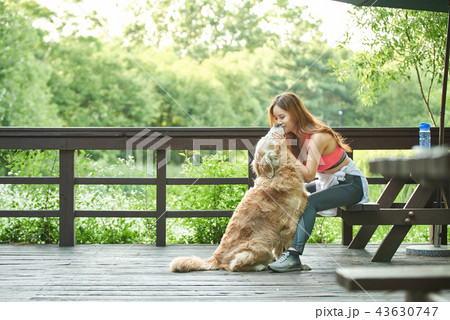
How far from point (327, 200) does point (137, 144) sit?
65.2 inches

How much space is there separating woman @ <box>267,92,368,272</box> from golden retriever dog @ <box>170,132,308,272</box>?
0.06m

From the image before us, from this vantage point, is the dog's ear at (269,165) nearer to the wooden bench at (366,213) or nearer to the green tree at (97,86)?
the wooden bench at (366,213)

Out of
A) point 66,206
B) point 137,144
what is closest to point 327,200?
point 137,144

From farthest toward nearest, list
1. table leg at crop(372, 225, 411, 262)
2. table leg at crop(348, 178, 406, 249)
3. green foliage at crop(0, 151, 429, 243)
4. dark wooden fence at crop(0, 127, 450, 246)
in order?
green foliage at crop(0, 151, 429, 243), dark wooden fence at crop(0, 127, 450, 246), table leg at crop(348, 178, 406, 249), table leg at crop(372, 225, 411, 262)

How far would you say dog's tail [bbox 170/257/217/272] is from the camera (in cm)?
290

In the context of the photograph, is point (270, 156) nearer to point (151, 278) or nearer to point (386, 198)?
point (151, 278)

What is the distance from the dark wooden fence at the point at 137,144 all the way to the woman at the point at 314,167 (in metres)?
0.87

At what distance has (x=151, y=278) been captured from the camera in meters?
2.77

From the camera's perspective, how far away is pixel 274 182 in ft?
9.64

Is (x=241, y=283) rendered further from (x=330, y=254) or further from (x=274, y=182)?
(x=330, y=254)

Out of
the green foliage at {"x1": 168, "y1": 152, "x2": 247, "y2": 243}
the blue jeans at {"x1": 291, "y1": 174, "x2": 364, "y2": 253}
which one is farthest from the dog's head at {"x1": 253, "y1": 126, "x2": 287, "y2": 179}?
the green foliage at {"x1": 168, "y1": 152, "x2": 247, "y2": 243}

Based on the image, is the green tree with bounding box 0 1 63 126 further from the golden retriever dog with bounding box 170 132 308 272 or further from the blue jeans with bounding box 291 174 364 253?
the blue jeans with bounding box 291 174 364 253

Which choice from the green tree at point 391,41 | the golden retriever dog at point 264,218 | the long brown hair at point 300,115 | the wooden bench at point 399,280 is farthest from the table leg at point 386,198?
the wooden bench at point 399,280
